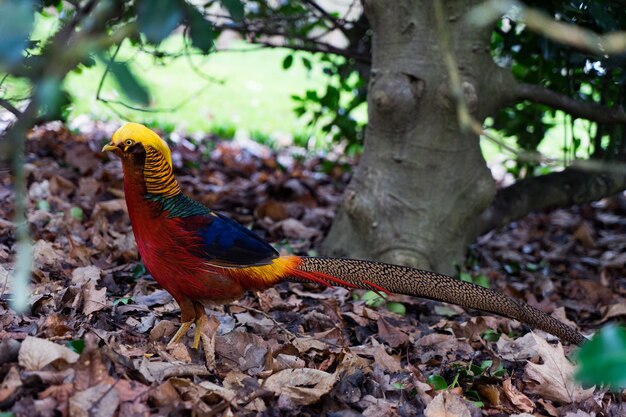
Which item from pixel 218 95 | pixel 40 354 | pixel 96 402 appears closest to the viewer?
pixel 96 402

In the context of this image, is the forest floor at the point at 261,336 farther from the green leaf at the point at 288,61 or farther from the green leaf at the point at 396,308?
the green leaf at the point at 288,61

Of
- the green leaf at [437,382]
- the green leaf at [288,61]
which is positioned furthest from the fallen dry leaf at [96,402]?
the green leaf at [288,61]

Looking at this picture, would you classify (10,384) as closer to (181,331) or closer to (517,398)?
(181,331)

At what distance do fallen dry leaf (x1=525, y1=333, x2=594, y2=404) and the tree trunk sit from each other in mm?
1188

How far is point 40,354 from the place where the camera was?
2.18m

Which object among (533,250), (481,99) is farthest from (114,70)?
(533,250)

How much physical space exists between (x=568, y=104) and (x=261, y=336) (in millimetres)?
2237

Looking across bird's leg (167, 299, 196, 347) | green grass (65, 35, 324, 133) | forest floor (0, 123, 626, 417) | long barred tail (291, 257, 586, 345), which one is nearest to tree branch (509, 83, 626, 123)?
forest floor (0, 123, 626, 417)

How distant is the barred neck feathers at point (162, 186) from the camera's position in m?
2.78

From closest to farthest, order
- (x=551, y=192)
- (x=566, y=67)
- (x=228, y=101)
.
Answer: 1. (x=566, y=67)
2. (x=551, y=192)
3. (x=228, y=101)

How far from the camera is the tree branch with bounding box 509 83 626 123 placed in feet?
13.2

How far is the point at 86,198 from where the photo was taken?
4664 mm

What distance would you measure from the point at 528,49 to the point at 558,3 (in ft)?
1.81

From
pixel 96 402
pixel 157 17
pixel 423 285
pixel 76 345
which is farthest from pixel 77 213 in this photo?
pixel 157 17
